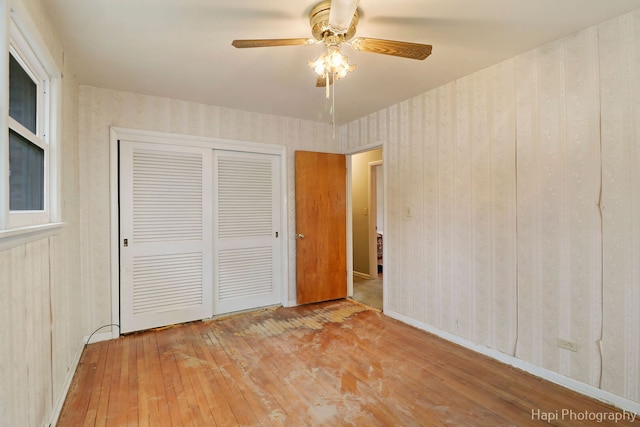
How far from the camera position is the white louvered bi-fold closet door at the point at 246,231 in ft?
11.4

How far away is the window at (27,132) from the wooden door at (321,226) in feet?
7.79

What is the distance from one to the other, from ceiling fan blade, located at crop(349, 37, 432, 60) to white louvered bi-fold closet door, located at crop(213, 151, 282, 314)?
2241mm

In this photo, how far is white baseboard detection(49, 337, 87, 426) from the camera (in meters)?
1.73

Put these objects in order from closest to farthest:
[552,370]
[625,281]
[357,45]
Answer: [357,45]
[625,281]
[552,370]

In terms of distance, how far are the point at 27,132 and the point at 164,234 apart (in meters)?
1.71

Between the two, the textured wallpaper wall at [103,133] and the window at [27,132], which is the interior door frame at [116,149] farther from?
the window at [27,132]

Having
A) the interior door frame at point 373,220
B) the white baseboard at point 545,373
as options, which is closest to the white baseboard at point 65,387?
the white baseboard at point 545,373

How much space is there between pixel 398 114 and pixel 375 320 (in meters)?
2.31

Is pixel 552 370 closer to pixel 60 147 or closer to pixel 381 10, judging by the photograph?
pixel 381 10

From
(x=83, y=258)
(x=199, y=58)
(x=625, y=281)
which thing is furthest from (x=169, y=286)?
(x=625, y=281)

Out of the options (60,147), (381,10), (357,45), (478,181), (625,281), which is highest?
(381,10)

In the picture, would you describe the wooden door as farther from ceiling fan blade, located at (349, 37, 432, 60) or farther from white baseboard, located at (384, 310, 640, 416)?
ceiling fan blade, located at (349, 37, 432, 60)

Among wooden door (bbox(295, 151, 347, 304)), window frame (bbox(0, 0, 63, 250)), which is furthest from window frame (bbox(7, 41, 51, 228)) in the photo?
wooden door (bbox(295, 151, 347, 304))

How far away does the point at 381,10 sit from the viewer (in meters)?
1.73
